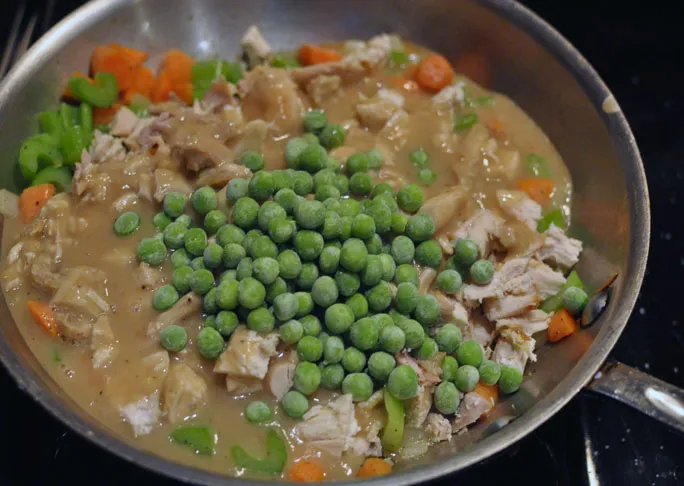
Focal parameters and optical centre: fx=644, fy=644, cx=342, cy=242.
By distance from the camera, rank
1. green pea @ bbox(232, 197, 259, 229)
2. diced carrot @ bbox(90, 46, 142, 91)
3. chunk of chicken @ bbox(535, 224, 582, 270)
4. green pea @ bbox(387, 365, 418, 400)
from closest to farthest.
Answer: green pea @ bbox(387, 365, 418, 400), green pea @ bbox(232, 197, 259, 229), chunk of chicken @ bbox(535, 224, 582, 270), diced carrot @ bbox(90, 46, 142, 91)

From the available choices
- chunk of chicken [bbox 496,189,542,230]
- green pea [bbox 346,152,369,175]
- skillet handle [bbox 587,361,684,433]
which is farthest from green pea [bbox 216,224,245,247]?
skillet handle [bbox 587,361,684,433]

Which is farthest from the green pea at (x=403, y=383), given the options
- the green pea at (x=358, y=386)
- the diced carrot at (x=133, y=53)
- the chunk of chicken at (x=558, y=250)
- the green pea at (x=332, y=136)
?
the diced carrot at (x=133, y=53)

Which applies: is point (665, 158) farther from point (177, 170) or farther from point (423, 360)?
point (177, 170)

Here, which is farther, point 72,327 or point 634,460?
point 634,460

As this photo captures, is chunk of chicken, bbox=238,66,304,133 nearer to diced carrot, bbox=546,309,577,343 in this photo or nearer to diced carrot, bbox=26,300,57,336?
diced carrot, bbox=26,300,57,336

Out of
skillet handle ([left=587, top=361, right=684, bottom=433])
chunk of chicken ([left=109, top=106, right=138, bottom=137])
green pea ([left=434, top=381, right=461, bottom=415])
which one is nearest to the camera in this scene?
skillet handle ([left=587, top=361, right=684, bottom=433])

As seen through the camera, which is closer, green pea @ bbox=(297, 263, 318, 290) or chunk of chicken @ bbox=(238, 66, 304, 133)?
green pea @ bbox=(297, 263, 318, 290)

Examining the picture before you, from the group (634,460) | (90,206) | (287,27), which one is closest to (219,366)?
(90,206)
